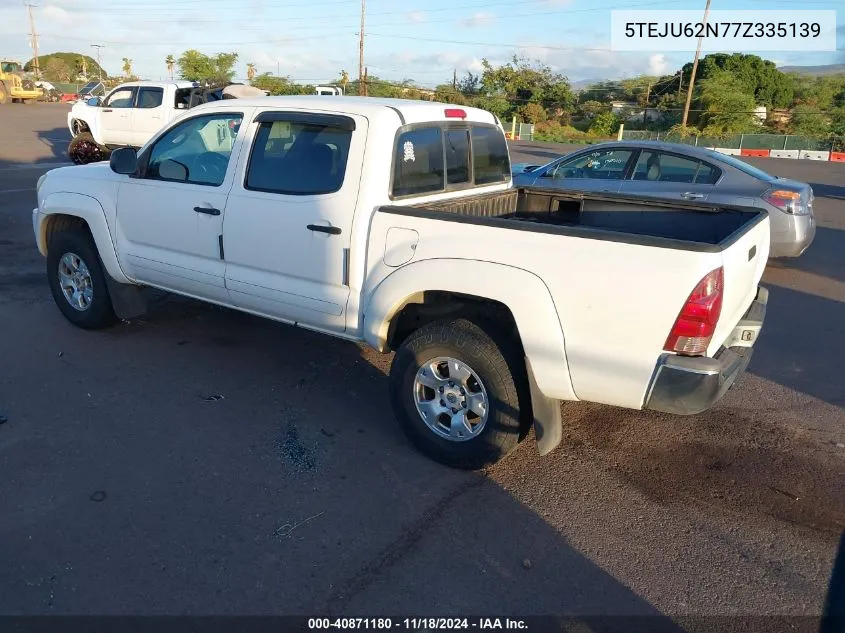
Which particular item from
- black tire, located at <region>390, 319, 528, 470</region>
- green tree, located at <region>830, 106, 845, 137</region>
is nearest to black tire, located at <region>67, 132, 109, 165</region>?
black tire, located at <region>390, 319, 528, 470</region>

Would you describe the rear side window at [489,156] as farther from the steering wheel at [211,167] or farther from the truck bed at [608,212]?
the steering wheel at [211,167]

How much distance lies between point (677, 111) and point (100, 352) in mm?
53189

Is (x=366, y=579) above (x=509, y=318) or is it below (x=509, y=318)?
below

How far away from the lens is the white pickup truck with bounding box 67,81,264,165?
16.1 m

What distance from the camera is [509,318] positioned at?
385 cm

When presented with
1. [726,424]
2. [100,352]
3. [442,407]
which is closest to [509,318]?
[442,407]

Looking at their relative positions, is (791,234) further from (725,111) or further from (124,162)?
(725,111)

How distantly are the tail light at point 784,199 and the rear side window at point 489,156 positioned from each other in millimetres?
4638

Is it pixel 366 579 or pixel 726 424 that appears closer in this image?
pixel 366 579

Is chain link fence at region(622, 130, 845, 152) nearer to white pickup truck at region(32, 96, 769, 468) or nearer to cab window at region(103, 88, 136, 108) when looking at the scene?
cab window at region(103, 88, 136, 108)

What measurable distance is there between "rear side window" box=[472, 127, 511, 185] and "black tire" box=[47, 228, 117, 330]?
10.2 feet

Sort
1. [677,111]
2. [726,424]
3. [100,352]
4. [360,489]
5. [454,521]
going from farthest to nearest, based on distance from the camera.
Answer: [677,111] → [100,352] → [726,424] → [360,489] → [454,521]

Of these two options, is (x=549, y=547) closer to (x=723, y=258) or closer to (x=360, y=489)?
(x=360, y=489)

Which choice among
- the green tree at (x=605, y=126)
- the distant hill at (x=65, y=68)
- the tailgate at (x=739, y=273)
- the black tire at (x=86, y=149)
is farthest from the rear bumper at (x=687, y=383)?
the distant hill at (x=65, y=68)
